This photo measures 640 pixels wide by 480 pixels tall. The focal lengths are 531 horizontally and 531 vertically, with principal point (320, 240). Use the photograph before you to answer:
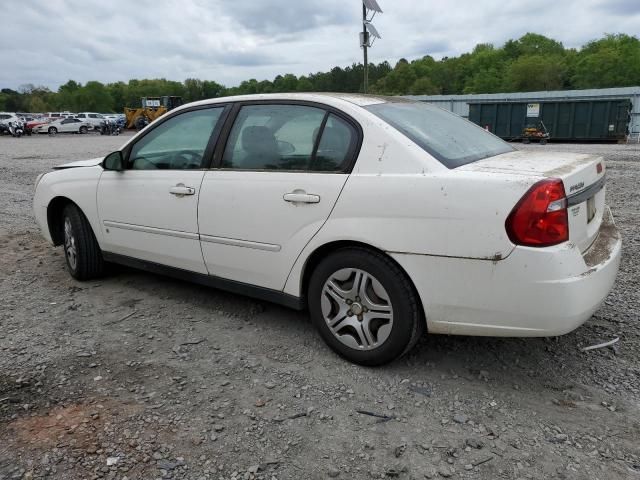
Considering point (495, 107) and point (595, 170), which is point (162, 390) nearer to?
point (595, 170)

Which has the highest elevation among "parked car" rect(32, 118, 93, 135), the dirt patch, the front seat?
the front seat

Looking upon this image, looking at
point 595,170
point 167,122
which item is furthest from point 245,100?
point 595,170

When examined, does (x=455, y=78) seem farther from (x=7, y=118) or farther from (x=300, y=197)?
(x=300, y=197)

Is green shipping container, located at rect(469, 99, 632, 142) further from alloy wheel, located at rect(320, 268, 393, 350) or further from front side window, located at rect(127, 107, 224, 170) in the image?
alloy wheel, located at rect(320, 268, 393, 350)

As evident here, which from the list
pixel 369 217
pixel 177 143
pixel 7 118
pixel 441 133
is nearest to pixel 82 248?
pixel 177 143

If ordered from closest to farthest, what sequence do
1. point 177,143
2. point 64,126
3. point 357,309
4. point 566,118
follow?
point 357,309 < point 177,143 < point 566,118 < point 64,126

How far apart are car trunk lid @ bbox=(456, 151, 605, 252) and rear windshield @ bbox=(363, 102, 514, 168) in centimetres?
11

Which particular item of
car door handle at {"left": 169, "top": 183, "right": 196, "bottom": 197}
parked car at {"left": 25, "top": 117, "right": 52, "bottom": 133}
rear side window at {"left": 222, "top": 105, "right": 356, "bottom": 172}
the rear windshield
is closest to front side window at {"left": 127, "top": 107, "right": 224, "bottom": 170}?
car door handle at {"left": 169, "top": 183, "right": 196, "bottom": 197}

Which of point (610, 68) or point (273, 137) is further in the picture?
point (610, 68)

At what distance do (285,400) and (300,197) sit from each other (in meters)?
1.16

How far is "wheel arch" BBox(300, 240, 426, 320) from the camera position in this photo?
9.55 feet

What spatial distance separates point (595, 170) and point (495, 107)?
941 inches

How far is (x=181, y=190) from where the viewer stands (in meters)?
3.77

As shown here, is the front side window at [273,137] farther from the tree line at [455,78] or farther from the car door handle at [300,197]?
the tree line at [455,78]
